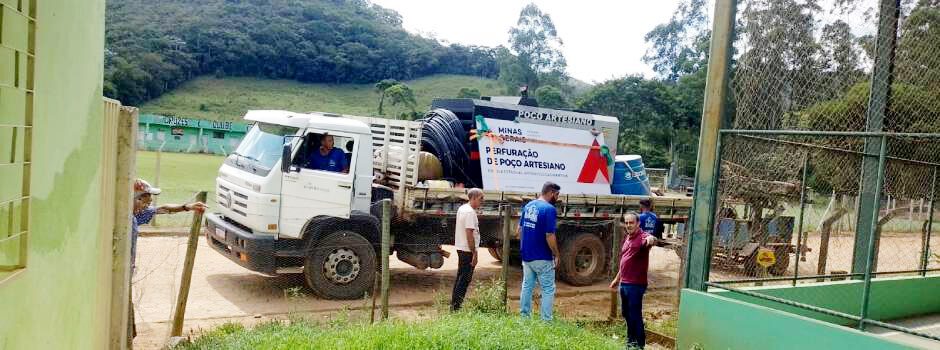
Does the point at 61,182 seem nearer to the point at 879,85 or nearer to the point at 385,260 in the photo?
the point at 385,260

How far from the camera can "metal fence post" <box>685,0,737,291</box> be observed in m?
6.12

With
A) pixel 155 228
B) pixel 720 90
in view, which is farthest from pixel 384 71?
pixel 720 90

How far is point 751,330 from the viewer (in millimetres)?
5496

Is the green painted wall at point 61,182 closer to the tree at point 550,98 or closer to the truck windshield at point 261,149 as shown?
the truck windshield at point 261,149

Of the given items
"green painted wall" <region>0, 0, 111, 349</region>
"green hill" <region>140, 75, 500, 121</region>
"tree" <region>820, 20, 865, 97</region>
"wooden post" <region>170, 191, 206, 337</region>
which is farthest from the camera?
"green hill" <region>140, 75, 500, 121</region>

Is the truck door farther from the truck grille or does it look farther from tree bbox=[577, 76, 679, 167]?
tree bbox=[577, 76, 679, 167]

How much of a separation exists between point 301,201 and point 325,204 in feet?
0.92

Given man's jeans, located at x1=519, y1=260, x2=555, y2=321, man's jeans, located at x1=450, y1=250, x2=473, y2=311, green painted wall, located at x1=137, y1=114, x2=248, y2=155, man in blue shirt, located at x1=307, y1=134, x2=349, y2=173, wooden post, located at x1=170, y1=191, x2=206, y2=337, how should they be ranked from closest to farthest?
wooden post, located at x1=170, y1=191, x2=206, y2=337, man's jeans, located at x1=519, y1=260, x2=555, y2=321, man's jeans, located at x1=450, y1=250, x2=473, y2=311, man in blue shirt, located at x1=307, y1=134, x2=349, y2=173, green painted wall, located at x1=137, y1=114, x2=248, y2=155

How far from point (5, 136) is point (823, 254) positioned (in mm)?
8887

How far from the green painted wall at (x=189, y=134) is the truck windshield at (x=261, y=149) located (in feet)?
127

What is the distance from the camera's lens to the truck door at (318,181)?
25.6 ft

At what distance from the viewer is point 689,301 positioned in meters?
6.02

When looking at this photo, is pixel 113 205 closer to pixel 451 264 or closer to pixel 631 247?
pixel 631 247

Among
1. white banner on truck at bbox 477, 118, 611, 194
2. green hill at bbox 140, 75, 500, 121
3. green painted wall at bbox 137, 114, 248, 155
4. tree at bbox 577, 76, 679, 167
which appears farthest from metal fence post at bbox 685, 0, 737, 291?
green hill at bbox 140, 75, 500, 121
